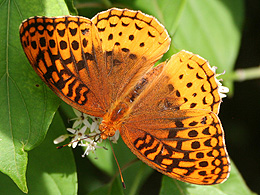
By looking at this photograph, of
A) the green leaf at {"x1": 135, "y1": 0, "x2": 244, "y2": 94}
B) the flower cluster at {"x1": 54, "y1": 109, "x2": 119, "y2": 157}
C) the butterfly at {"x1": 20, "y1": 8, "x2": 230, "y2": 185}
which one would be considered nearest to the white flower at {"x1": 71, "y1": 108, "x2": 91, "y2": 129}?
the flower cluster at {"x1": 54, "y1": 109, "x2": 119, "y2": 157}

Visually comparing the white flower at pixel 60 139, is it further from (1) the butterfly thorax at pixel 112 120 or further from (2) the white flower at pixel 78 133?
(1) the butterfly thorax at pixel 112 120

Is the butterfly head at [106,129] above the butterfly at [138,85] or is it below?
below

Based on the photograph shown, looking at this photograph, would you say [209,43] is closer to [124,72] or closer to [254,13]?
[254,13]

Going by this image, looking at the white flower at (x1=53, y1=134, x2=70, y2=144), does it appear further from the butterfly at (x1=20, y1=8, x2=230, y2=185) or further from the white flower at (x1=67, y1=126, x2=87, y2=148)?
the butterfly at (x1=20, y1=8, x2=230, y2=185)

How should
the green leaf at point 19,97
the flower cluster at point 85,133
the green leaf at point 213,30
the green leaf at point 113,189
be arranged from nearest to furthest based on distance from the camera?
the green leaf at point 19,97 → the flower cluster at point 85,133 → the green leaf at point 113,189 → the green leaf at point 213,30

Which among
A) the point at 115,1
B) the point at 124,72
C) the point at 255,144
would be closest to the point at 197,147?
the point at 124,72

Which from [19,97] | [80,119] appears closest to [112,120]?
[80,119]

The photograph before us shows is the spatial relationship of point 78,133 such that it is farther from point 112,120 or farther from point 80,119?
point 112,120

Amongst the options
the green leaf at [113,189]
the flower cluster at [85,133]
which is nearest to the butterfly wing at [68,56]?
the flower cluster at [85,133]
